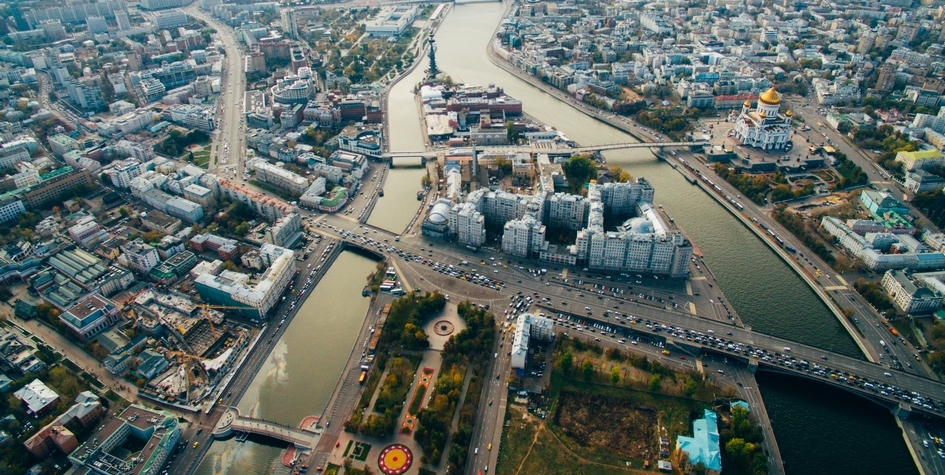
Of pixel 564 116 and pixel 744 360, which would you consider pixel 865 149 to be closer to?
pixel 564 116

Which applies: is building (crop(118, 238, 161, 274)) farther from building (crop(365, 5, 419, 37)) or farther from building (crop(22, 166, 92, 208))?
building (crop(365, 5, 419, 37))

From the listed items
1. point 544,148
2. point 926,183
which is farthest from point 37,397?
point 926,183

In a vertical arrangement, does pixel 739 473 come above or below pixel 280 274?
below

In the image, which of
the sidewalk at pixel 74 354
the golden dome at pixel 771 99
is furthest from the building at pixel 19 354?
the golden dome at pixel 771 99

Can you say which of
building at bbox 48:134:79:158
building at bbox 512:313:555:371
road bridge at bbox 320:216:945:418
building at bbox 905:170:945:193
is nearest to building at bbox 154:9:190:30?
building at bbox 48:134:79:158

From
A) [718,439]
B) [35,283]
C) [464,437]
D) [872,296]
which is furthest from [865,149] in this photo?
[35,283]

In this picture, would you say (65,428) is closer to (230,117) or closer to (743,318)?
(743,318)

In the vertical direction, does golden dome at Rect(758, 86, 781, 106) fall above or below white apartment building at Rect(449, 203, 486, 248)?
above
